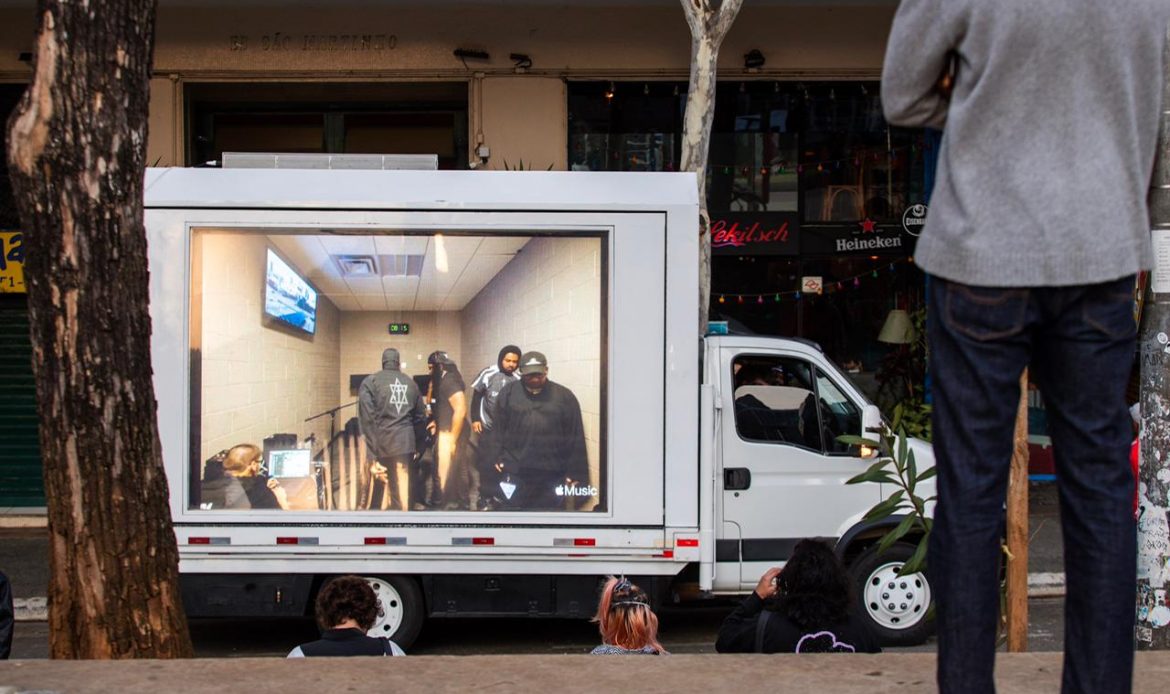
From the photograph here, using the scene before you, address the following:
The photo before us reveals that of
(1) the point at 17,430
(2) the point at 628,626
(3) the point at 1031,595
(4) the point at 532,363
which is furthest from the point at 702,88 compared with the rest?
(1) the point at 17,430

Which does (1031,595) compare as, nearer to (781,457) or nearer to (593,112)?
(781,457)

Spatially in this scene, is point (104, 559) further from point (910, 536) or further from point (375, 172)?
point (910, 536)

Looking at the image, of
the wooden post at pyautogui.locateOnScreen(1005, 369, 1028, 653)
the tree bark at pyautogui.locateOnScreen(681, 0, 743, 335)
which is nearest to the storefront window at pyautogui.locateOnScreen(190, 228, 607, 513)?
the tree bark at pyautogui.locateOnScreen(681, 0, 743, 335)

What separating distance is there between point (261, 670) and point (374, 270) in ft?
17.6

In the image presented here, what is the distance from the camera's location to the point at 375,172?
26.8ft

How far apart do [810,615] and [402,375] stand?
3.77m

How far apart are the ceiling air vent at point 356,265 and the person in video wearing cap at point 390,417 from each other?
2.00 feet

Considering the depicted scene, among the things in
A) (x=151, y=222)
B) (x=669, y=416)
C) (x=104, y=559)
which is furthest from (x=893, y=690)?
(x=151, y=222)

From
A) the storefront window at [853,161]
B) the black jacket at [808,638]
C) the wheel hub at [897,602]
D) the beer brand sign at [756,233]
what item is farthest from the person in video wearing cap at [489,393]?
the storefront window at [853,161]

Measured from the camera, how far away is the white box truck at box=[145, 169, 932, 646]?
807 centimetres

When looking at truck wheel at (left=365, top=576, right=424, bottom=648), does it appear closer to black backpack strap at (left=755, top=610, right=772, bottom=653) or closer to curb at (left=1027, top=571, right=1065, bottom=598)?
black backpack strap at (left=755, top=610, right=772, bottom=653)

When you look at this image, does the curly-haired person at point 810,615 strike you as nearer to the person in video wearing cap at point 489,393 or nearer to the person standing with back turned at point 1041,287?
the person in video wearing cap at point 489,393

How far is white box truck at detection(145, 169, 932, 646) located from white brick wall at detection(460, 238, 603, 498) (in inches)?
0.5

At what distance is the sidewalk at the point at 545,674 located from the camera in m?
2.95
